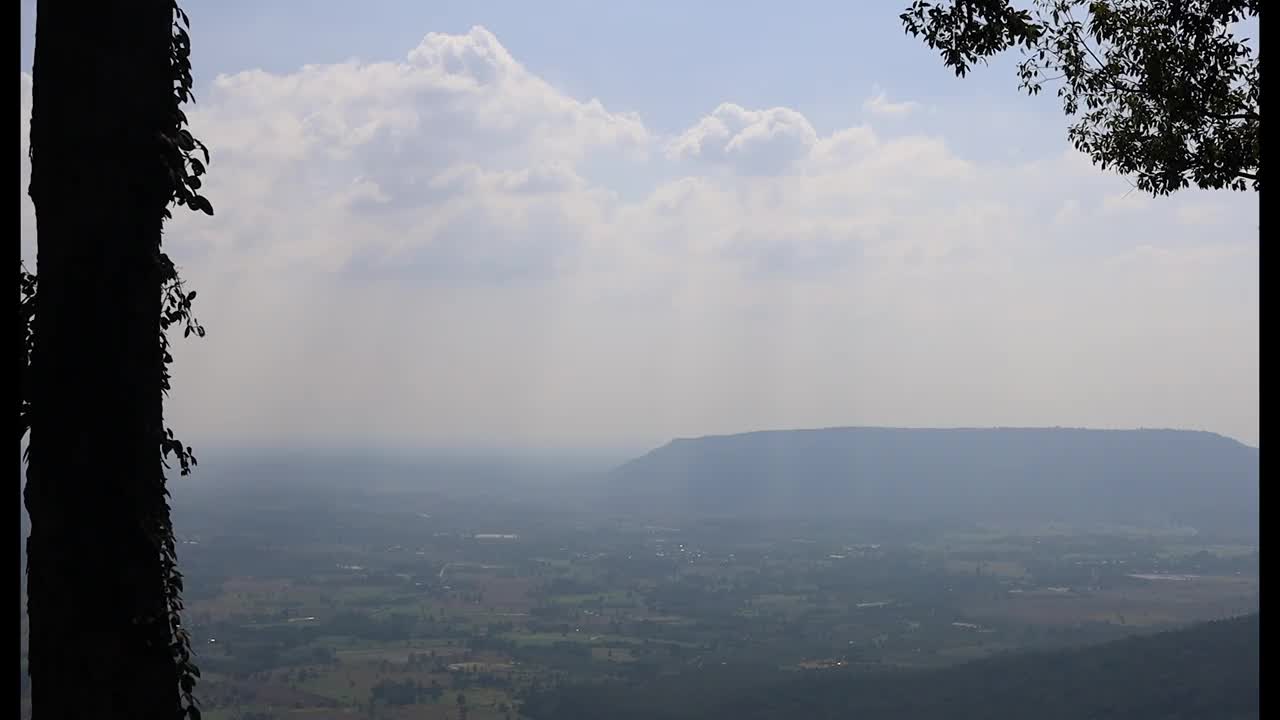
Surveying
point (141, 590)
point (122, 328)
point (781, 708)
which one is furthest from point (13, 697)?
point (781, 708)

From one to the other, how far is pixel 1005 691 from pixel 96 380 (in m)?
125

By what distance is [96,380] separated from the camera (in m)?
6.70

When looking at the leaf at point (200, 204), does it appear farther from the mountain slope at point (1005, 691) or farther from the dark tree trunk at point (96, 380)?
the mountain slope at point (1005, 691)

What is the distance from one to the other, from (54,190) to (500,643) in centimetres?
17481

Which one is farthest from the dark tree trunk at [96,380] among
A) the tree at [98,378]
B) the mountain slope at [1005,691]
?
the mountain slope at [1005,691]

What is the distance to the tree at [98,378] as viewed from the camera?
667 cm

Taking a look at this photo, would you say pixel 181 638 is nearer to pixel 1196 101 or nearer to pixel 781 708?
pixel 1196 101

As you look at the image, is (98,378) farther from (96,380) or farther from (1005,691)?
(1005,691)

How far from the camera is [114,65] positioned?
6.96 m

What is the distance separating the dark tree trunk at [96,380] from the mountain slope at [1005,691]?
10259 cm

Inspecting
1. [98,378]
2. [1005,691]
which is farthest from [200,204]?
[1005,691]

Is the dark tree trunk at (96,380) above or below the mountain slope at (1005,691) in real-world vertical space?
above

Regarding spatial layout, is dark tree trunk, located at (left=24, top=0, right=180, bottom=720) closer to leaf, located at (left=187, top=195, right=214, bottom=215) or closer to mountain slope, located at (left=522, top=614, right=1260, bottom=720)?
leaf, located at (left=187, top=195, right=214, bottom=215)

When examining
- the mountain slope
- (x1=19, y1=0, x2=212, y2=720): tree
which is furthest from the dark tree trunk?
the mountain slope
